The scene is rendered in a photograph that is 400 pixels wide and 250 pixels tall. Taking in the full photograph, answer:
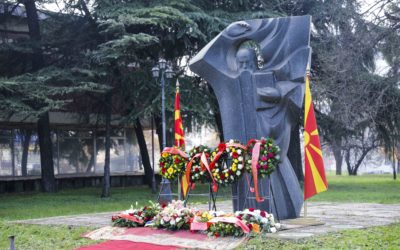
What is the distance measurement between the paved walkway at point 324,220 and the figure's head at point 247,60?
283 centimetres

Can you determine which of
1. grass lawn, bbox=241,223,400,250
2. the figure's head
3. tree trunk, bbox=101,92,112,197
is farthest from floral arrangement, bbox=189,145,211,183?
tree trunk, bbox=101,92,112,197

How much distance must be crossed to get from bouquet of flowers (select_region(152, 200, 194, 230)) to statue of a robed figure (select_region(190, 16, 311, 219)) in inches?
54.2

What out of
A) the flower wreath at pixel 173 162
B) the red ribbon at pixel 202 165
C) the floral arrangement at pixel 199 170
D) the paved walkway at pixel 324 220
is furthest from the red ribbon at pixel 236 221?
the flower wreath at pixel 173 162

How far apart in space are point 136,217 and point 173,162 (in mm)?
1297

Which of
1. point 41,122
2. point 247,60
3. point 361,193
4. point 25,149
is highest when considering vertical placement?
point 41,122

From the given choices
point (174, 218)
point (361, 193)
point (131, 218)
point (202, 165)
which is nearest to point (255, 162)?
point (202, 165)

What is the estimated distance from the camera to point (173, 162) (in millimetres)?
10742

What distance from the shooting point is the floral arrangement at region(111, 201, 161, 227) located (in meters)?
9.92

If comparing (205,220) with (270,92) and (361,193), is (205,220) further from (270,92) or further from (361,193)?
(361,193)

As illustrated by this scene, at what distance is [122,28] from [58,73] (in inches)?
107

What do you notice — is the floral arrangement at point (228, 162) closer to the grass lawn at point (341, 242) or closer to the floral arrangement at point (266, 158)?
the floral arrangement at point (266, 158)

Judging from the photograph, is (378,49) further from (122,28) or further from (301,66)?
(301,66)

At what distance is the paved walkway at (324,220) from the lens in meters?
9.23

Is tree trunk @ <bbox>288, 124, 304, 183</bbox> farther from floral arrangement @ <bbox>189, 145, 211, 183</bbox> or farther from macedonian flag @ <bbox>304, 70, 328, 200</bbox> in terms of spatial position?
floral arrangement @ <bbox>189, 145, 211, 183</bbox>
